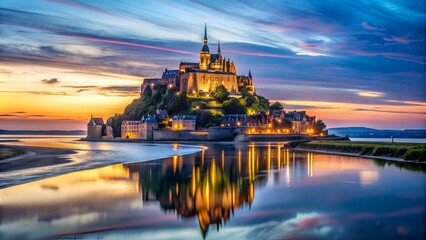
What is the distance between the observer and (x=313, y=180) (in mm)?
26547

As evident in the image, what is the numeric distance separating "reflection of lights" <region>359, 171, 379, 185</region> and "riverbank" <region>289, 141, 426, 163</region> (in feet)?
27.1

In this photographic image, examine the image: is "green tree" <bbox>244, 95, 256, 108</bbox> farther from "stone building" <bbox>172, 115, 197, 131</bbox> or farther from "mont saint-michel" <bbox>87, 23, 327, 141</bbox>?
"stone building" <bbox>172, 115, 197, 131</bbox>

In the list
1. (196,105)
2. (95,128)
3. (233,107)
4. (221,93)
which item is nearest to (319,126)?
(233,107)

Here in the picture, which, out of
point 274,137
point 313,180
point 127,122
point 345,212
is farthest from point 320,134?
point 345,212

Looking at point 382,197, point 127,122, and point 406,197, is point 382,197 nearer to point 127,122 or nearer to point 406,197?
point 406,197

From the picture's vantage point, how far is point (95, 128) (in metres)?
136

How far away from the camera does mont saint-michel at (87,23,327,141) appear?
108m

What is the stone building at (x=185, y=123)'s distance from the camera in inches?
4326

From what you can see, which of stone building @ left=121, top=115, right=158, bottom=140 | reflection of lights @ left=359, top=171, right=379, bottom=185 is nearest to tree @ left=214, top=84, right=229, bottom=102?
stone building @ left=121, top=115, right=158, bottom=140

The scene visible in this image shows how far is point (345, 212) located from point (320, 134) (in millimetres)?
101367

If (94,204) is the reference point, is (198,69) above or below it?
above

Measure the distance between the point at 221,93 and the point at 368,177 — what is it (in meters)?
98.4

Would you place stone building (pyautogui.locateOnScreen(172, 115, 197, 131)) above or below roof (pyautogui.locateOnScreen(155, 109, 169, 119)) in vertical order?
below

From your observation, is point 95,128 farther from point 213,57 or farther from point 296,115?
point 296,115
